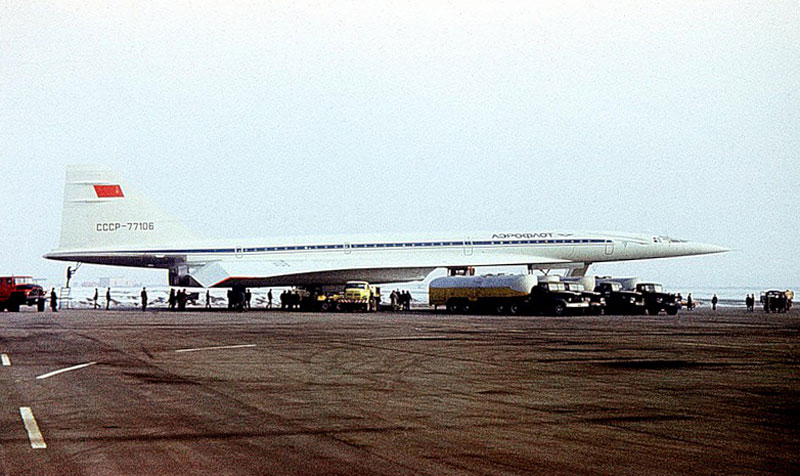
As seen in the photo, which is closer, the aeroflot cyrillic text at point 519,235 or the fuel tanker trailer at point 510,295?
the fuel tanker trailer at point 510,295

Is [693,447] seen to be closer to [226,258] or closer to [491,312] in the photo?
[491,312]

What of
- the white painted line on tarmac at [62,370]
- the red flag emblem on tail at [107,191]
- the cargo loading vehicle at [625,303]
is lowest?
the white painted line on tarmac at [62,370]

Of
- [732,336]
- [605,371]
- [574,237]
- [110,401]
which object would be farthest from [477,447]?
[574,237]

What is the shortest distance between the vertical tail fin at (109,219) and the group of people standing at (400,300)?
13.3 metres

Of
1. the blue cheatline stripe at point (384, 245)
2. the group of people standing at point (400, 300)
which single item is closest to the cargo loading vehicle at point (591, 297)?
the blue cheatline stripe at point (384, 245)

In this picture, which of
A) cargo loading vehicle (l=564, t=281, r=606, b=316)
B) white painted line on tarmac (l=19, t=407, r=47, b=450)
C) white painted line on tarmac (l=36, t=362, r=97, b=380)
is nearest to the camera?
white painted line on tarmac (l=19, t=407, r=47, b=450)

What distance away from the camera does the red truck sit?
48.8 meters

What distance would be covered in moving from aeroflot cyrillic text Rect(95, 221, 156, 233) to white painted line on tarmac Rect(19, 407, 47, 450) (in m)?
45.6

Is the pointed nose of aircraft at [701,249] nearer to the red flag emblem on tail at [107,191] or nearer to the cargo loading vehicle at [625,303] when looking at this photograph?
the cargo loading vehicle at [625,303]

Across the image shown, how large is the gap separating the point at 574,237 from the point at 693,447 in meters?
43.5

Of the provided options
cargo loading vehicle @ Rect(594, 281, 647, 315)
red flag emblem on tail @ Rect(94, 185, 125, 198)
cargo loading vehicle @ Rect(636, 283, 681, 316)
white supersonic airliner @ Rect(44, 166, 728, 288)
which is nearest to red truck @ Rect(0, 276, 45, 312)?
white supersonic airliner @ Rect(44, 166, 728, 288)

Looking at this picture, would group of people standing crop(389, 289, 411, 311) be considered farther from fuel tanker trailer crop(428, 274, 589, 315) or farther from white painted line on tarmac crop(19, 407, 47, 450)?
white painted line on tarmac crop(19, 407, 47, 450)

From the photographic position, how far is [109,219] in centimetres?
5369

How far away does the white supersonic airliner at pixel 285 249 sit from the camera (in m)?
50.7
